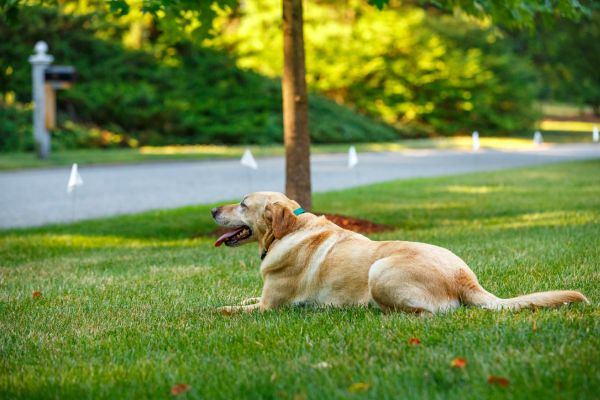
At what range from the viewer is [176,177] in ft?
68.1

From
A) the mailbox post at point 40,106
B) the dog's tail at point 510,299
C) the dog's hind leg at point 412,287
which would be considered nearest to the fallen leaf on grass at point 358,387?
the dog's hind leg at point 412,287

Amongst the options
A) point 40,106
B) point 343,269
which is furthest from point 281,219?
point 40,106

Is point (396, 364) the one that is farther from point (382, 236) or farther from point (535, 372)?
point (382, 236)

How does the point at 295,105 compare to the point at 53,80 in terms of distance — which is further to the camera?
the point at 53,80

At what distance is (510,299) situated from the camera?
5410 mm

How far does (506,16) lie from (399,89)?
107ft

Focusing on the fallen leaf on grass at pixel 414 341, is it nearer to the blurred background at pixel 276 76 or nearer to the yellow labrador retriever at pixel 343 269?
the yellow labrador retriever at pixel 343 269

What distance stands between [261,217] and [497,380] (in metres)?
2.72

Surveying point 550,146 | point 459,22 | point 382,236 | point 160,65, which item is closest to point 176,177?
point 382,236

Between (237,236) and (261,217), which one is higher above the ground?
(261,217)

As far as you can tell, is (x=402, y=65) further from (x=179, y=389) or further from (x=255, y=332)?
(x=179, y=389)

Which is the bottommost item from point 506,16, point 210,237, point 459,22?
point 210,237

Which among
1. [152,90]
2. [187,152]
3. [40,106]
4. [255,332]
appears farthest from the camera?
[152,90]

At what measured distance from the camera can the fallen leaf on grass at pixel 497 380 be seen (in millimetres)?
3793
